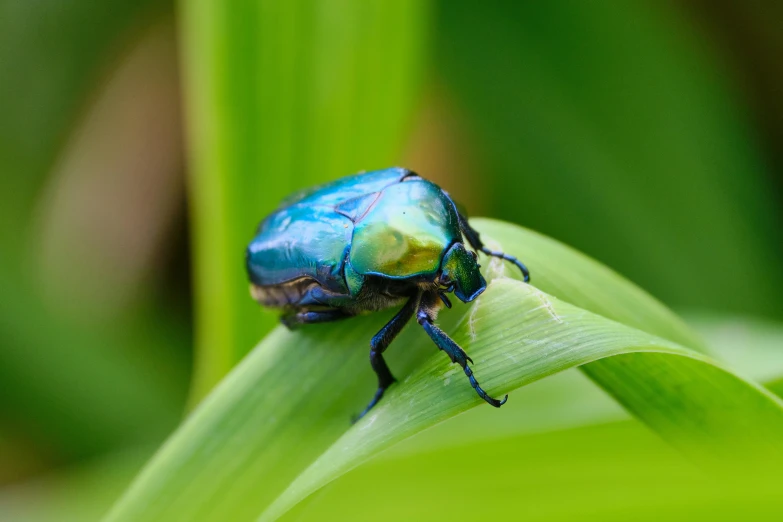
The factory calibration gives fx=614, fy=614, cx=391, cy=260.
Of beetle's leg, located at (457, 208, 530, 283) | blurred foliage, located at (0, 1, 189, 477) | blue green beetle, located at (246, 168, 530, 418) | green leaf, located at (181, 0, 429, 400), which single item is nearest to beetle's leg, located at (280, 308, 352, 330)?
blue green beetle, located at (246, 168, 530, 418)

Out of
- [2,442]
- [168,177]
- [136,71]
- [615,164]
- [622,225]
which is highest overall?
[136,71]

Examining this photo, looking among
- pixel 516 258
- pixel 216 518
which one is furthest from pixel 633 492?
pixel 216 518

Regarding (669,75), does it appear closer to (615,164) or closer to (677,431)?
(615,164)

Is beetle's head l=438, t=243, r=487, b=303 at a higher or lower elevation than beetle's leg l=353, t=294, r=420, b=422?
higher

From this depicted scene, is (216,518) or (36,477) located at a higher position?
(216,518)

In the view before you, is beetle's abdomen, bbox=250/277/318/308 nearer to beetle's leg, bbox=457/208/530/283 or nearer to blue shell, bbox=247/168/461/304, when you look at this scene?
blue shell, bbox=247/168/461/304
